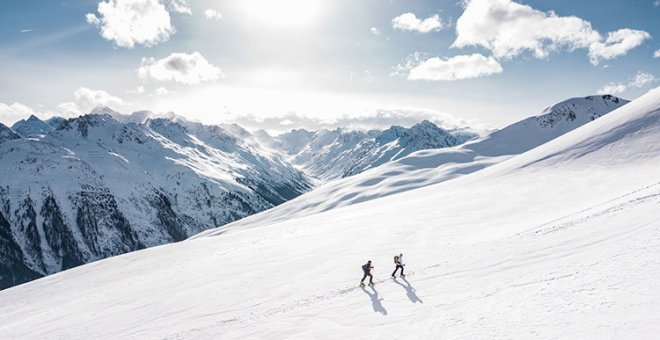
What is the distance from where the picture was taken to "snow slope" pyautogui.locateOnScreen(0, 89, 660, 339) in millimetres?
15586

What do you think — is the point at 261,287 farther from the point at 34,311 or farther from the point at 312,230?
the point at 34,311

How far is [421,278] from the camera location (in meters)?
22.8

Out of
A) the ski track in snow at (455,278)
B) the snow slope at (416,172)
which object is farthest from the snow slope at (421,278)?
the snow slope at (416,172)

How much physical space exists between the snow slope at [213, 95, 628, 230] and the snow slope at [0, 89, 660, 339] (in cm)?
6756

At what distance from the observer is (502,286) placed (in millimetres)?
18547

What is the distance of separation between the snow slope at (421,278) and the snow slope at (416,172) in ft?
222

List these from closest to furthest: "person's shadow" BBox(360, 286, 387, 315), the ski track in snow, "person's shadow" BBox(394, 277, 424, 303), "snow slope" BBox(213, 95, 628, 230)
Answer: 1. the ski track in snow
2. "person's shadow" BBox(360, 286, 387, 315)
3. "person's shadow" BBox(394, 277, 424, 303)
4. "snow slope" BBox(213, 95, 628, 230)

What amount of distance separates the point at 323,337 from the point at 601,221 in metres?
20.2

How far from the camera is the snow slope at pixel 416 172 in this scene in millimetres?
119088

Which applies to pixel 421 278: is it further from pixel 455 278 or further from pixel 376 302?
pixel 376 302

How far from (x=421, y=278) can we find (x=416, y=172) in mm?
125749

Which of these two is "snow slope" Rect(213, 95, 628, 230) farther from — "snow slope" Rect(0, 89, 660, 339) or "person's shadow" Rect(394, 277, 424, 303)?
"person's shadow" Rect(394, 277, 424, 303)

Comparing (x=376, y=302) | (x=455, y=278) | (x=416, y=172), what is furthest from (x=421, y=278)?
(x=416, y=172)

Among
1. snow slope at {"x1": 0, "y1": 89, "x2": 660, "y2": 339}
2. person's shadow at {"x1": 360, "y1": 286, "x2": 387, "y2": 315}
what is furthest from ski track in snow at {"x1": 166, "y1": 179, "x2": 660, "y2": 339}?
snow slope at {"x1": 0, "y1": 89, "x2": 660, "y2": 339}
